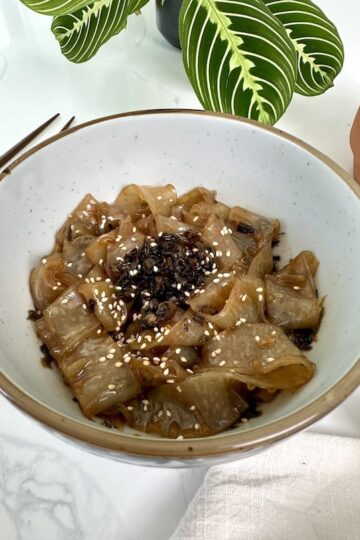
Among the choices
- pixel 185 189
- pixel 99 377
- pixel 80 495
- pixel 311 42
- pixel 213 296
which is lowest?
pixel 80 495

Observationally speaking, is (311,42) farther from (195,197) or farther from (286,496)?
(286,496)

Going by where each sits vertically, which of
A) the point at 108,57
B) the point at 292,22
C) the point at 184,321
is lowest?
the point at 184,321

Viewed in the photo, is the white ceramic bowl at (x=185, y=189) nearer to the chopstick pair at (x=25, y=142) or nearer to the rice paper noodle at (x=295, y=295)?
the rice paper noodle at (x=295, y=295)

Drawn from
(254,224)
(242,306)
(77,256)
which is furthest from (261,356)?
(77,256)

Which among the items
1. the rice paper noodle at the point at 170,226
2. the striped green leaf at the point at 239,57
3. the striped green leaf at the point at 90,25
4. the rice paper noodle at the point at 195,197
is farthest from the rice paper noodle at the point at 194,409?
the striped green leaf at the point at 90,25

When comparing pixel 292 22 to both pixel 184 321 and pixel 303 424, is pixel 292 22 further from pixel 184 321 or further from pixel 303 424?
pixel 303 424

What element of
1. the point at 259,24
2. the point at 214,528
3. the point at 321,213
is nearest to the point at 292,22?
the point at 259,24
